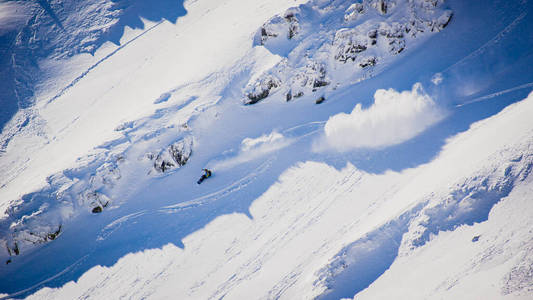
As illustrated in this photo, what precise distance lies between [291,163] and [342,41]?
6.95m

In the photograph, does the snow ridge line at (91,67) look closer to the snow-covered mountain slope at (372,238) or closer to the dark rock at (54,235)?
the dark rock at (54,235)

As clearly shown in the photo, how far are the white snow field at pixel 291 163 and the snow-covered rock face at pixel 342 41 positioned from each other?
0.26 ft

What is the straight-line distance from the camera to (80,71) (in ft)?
51.9

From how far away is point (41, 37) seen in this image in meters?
16.4

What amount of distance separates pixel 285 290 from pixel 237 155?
6098 millimetres

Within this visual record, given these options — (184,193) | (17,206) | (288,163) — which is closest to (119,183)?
(184,193)

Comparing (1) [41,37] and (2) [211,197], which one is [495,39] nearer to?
(2) [211,197]

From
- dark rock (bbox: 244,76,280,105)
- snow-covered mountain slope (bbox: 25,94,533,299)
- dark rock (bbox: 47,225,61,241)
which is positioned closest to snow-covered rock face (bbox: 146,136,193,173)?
snow-covered mountain slope (bbox: 25,94,533,299)

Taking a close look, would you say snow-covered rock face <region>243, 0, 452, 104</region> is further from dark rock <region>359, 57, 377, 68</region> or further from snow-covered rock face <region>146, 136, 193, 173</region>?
snow-covered rock face <region>146, 136, 193, 173</region>

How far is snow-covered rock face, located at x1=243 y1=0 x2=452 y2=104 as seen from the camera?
1215 cm

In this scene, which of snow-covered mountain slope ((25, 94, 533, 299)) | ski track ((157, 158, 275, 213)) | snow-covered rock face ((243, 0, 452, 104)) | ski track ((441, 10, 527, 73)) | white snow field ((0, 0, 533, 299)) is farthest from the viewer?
snow-covered rock face ((243, 0, 452, 104))

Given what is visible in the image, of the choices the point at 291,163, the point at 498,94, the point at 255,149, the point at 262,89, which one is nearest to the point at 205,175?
the point at 255,149

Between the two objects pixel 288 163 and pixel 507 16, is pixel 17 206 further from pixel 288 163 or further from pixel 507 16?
pixel 507 16

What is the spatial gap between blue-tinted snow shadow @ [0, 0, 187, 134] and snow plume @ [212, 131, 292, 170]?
1181cm
